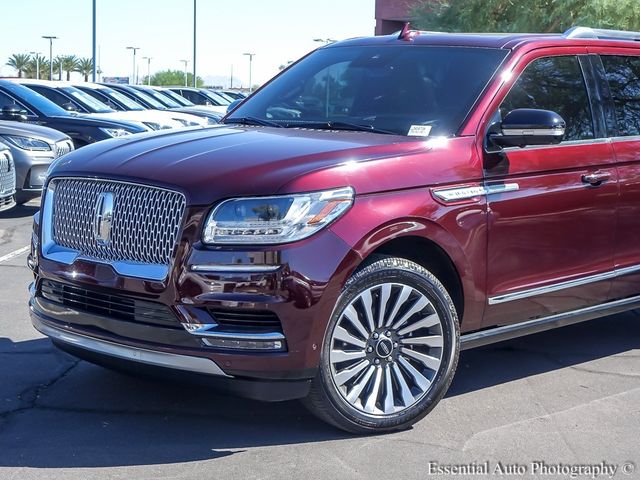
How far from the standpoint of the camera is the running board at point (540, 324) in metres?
5.16

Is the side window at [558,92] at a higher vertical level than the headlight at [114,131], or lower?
higher

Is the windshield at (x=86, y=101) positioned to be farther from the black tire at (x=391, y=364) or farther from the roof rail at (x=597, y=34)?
the black tire at (x=391, y=364)

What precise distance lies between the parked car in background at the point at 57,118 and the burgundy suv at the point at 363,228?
9.32m

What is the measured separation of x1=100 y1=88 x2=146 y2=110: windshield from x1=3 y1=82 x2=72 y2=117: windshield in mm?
4533

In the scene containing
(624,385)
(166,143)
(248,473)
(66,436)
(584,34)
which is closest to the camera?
(248,473)

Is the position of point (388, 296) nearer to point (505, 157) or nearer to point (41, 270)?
point (505, 157)

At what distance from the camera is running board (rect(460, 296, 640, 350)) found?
5160 millimetres

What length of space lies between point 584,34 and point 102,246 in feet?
10.8

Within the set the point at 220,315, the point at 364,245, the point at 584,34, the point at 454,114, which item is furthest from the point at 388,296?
the point at 584,34

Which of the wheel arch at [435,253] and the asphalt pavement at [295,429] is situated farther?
the wheel arch at [435,253]

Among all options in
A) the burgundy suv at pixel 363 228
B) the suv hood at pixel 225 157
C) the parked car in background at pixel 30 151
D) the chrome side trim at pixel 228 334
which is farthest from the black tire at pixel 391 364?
the parked car in background at pixel 30 151

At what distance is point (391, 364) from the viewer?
186 inches

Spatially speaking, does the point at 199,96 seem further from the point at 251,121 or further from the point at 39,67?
the point at 39,67

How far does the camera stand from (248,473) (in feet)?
13.9
